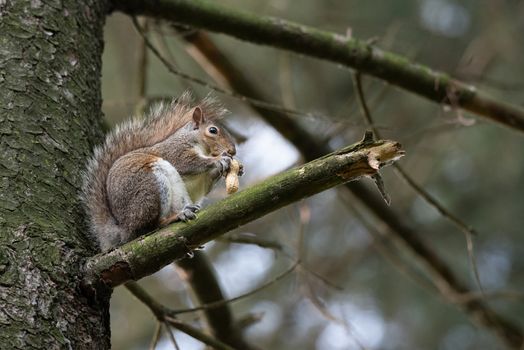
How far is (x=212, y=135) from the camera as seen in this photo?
2.79 m

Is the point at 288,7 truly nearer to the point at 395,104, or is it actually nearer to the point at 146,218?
the point at 395,104

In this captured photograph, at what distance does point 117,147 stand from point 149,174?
0.13 meters

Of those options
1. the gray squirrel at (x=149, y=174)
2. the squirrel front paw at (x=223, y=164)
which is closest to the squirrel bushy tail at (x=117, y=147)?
the gray squirrel at (x=149, y=174)

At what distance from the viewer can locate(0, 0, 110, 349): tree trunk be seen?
5.40 ft

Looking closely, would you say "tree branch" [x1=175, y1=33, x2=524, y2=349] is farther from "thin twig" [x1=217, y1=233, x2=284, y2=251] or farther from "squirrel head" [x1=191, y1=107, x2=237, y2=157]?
"thin twig" [x1=217, y1=233, x2=284, y2=251]

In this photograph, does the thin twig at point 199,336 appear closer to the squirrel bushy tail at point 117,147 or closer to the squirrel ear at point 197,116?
the squirrel bushy tail at point 117,147

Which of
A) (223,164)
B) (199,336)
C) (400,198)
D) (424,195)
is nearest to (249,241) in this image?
(223,164)

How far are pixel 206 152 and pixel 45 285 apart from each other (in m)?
1.17

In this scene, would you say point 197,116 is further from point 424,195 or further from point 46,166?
point 46,166

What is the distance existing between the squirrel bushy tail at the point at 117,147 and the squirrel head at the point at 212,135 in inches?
1.3

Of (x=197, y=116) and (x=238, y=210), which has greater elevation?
(x=197, y=116)

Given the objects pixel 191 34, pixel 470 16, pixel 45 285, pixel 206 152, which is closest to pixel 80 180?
pixel 45 285

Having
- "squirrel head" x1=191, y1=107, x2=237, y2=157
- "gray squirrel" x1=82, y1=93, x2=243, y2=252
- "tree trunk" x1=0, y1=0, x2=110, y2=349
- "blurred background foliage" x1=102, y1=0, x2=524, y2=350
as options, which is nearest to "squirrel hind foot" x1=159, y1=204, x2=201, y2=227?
"gray squirrel" x1=82, y1=93, x2=243, y2=252

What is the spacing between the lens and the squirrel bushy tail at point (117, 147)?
2016 millimetres
